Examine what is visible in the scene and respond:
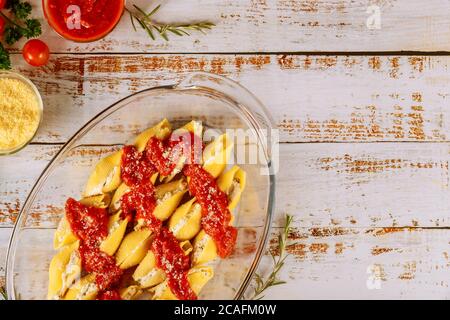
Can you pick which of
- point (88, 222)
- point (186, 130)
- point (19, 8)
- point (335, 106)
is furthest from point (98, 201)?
point (335, 106)

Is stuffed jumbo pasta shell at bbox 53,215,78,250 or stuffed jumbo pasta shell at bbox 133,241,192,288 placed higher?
stuffed jumbo pasta shell at bbox 53,215,78,250

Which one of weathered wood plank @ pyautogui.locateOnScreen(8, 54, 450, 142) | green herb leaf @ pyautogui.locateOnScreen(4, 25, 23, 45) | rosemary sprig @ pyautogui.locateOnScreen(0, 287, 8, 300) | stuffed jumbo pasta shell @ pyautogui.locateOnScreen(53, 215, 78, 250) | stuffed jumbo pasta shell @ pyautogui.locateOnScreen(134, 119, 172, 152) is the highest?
green herb leaf @ pyautogui.locateOnScreen(4, 25, 23, 45)

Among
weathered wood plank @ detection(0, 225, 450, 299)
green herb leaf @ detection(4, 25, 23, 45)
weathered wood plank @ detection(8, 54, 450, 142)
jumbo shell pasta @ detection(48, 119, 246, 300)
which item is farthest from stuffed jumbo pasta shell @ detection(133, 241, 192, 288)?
green herb leaf @ detection(4, 25, 23, 45)

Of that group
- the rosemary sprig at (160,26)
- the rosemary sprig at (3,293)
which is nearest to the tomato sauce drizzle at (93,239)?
the rosemary sprig at (3,293)

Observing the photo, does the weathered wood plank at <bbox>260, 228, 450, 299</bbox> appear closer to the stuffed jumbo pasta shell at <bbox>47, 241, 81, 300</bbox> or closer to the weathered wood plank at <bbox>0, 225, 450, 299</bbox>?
the weathered wood plank at <bbox>0, 225, 450, 299</bbox>

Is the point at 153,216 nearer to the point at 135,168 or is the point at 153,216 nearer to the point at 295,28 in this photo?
the point at 135,168
